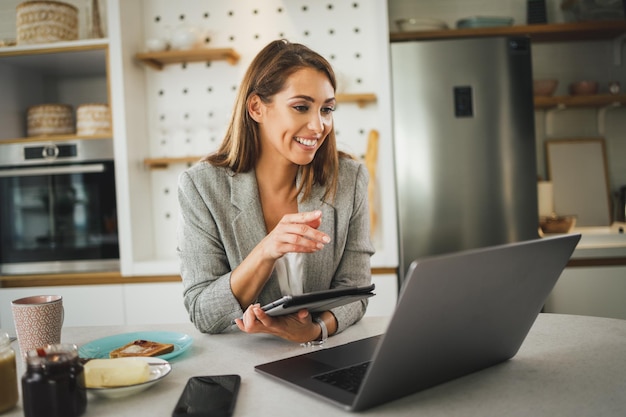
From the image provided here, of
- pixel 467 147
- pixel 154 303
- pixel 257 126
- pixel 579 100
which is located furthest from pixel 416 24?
pixel 154 303

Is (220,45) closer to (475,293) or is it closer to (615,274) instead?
(615,274)

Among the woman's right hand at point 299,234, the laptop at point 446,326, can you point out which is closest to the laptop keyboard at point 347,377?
the laptop at point 446,326

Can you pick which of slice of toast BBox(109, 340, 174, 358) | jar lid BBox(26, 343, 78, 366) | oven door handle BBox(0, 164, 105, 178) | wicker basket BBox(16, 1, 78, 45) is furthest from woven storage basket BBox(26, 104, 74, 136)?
jar lid BBox(26, 343, 78, 366)

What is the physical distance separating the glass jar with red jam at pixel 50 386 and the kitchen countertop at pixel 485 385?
0.16 feet

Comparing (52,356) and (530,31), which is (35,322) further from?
(530,31)

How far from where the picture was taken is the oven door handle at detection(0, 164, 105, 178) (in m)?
2.97

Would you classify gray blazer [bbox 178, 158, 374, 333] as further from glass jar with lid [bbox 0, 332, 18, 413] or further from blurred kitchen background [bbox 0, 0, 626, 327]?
blurred kitchen background [bbox 0, 0, 626, 327]

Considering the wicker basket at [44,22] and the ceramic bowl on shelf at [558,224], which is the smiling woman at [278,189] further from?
the wicker basket at [44,22]

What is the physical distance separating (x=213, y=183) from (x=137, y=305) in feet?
5.16

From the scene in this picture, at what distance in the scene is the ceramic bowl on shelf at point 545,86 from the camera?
3221 mm

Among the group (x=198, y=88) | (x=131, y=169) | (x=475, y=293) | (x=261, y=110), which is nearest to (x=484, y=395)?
(x=475, y=293)

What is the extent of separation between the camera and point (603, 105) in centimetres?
337

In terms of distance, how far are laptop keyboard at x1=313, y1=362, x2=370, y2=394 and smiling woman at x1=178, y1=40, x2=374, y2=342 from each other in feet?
1.34

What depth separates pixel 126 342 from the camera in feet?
3.95
